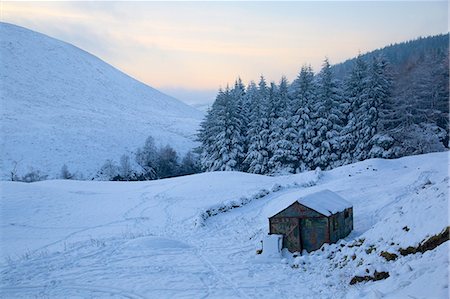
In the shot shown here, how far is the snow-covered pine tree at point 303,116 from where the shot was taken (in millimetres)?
43656

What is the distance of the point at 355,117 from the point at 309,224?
2827 cm

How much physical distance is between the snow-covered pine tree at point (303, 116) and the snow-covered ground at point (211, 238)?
934cm

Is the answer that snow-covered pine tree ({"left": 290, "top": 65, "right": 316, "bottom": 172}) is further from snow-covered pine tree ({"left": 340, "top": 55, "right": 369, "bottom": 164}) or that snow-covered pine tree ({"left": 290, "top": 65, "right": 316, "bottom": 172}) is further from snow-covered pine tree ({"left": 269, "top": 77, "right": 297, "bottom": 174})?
snow-covered pine tree ({"left": 340, "top": 55, "right": 369, "bottom": 164})

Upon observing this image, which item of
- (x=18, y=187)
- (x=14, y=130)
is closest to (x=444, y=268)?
(x=18, y=187)

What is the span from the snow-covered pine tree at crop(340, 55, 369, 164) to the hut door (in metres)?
26.1

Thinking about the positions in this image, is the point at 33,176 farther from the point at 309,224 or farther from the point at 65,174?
the point at 309,224

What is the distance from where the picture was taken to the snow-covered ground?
11781mm

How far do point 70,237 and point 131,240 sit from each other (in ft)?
17.4

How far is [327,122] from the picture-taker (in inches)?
1693

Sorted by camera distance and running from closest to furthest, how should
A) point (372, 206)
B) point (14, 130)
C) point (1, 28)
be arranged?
point (372, 206)
point (14, 130)
point (1, 28)

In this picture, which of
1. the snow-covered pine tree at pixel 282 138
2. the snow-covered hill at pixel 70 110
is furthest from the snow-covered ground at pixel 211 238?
the snow-covered hill at pixel 70 110

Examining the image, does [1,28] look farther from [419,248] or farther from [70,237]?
[419,248]

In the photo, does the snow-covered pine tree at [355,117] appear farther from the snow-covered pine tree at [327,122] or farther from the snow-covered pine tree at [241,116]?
the snow-covered pine tree at [241,116]

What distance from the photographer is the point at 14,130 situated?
6900 cm
